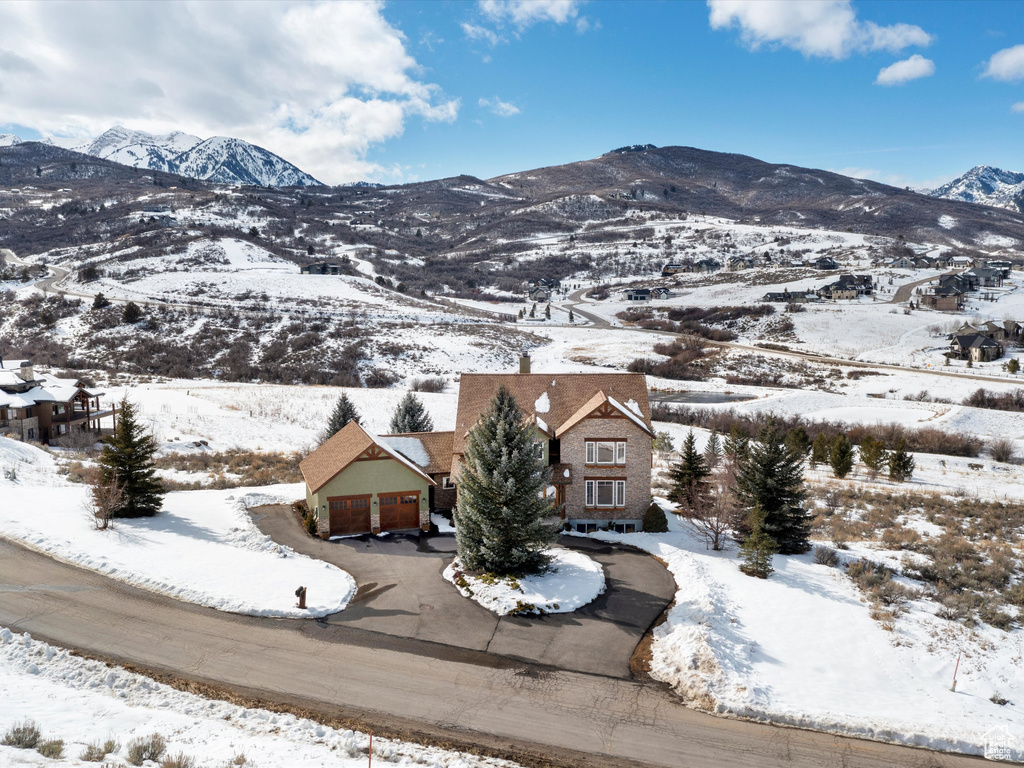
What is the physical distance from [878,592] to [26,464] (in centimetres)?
3855

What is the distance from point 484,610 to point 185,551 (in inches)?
420

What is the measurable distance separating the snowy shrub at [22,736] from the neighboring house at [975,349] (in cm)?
9272

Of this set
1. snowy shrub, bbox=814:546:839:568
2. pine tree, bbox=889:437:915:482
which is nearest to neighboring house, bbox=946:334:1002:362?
pine tree, bbox=889:437:915:482

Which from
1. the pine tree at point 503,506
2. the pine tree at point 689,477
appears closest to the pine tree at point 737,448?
the pine tree at point 689,477

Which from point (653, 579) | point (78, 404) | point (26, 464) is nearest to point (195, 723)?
point (653, 579)

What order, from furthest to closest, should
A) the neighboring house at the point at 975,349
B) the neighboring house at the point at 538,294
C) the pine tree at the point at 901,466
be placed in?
1. the neighboring house at the point at 538,294
2. the neighboring house at the point at 975,349
3. the pine tree at the point at 901,466

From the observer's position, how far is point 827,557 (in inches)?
854

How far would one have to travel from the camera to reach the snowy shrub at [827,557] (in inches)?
848

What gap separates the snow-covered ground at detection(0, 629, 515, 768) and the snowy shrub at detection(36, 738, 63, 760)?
Result: 103 millimetres

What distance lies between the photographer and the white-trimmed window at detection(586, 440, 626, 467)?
25625 millimetres

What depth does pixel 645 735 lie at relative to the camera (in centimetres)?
1233

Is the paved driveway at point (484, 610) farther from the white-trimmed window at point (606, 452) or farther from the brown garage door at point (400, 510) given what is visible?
the white-trimmed window at point (606, 452)

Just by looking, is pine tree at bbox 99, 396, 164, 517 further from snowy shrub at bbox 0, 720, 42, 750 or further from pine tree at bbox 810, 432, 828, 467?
pine tree at bbox 810, 432, 828, 467

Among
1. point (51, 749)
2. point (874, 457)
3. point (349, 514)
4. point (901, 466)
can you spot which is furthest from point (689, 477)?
point (51, 749)
